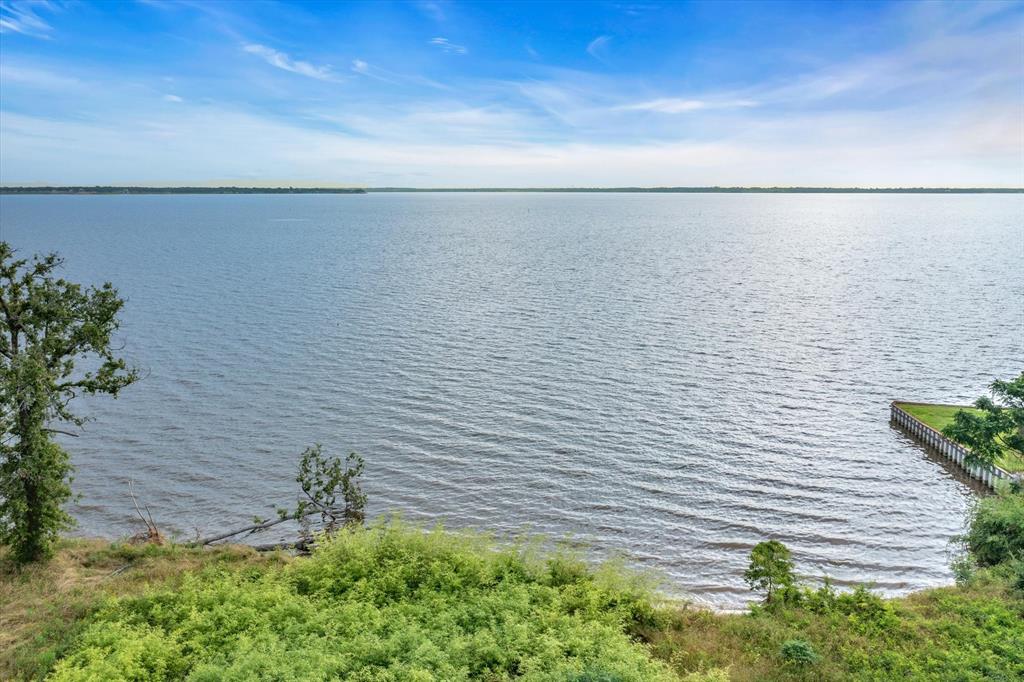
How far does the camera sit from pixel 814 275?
104875mm

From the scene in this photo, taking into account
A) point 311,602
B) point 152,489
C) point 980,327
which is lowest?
point 152,489

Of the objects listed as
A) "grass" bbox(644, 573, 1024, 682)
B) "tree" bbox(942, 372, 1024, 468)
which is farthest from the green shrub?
"tree" bbox(942, 372, 1024, 468)

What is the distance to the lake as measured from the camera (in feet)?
102

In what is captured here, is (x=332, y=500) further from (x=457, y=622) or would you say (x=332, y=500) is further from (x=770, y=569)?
(x=770, y=569)

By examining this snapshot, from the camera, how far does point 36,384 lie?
22.8 m

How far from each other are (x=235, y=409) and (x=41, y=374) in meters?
21.3

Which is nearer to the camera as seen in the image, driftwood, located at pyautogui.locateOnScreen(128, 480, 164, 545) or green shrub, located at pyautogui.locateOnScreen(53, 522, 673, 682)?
green shrub, located at pyautogui.locateOnScreen(53, 522, 673, 682)

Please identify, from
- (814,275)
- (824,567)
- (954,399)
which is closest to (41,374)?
(824,567)

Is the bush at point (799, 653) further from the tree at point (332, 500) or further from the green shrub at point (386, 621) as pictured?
the tree at point (332, 500)

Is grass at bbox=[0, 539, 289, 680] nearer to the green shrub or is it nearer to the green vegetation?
the green vegetation

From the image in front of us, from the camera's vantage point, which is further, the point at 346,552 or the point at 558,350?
the point at 558,350

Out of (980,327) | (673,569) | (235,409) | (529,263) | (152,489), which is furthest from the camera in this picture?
(529,263)

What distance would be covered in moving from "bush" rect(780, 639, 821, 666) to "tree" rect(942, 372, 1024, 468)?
20616 millimetres

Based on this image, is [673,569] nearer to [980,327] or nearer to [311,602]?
[311,602]
